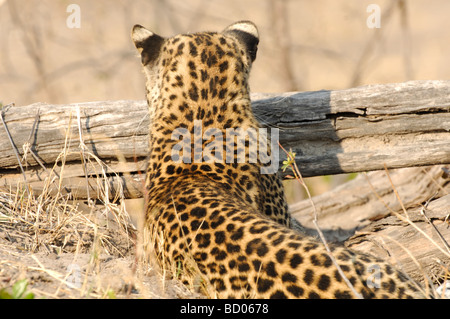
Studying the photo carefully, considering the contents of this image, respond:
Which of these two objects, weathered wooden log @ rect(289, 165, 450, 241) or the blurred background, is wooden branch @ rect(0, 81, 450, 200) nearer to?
weathered wooden log @ rect(289, 165, 450, 241)

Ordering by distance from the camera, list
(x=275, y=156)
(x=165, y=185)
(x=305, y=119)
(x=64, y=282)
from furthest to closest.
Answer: (x=305, y=119), (x=275, y=156), (x=165, y=185), (x=64, y=282)

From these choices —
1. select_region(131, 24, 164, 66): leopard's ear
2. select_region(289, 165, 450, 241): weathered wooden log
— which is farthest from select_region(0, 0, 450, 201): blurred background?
select_region(131, 24, 164, 66): leopard's ear

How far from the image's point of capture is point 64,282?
126 inches

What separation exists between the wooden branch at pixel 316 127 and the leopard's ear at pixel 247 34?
2.30ft

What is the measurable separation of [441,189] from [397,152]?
32.0 inches

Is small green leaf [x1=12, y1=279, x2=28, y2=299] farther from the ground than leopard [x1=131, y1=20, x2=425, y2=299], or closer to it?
closer to it

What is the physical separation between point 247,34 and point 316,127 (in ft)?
3.78

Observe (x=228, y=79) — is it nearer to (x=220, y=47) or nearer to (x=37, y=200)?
(x=220, y=47)

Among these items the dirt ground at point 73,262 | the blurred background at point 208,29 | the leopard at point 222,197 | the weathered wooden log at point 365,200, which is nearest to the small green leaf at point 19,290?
the dirt ground at point 73,262

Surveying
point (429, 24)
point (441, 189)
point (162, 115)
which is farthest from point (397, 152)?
point (429, 24)

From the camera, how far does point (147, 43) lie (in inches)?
191

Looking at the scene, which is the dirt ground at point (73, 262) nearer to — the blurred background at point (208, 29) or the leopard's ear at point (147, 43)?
the leopard's ear at point (147, 43)

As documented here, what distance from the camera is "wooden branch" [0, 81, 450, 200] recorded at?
5.54 m

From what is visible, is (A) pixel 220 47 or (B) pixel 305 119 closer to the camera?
(A) pixel 220 47
